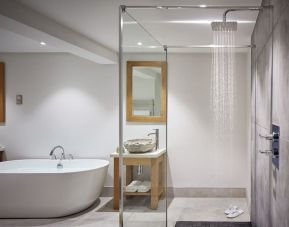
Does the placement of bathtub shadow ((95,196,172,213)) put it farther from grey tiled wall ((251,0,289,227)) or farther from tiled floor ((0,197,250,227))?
grey tiled wall ((251,0,289,227))

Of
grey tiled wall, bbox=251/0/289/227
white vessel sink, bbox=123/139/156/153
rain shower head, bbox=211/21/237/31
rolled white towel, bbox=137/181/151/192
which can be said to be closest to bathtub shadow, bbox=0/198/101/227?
rolled white towel, bbox=137/181/151/192

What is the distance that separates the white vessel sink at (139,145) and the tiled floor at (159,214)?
496 mm

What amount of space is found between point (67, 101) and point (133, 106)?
6.91 feet

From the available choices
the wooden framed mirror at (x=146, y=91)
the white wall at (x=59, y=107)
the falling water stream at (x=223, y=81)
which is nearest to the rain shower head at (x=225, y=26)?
the falling water stream at (x=223, y=81)

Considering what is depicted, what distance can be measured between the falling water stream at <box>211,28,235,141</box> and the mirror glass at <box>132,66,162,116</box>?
841 millimetres

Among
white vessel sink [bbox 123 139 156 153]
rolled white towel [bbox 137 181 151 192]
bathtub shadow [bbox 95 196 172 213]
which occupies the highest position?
white vessel sink [bbox 123 139 156 153]

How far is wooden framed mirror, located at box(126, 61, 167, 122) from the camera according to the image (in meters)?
3.42

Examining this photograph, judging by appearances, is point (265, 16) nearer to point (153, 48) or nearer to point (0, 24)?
point (153, 48)

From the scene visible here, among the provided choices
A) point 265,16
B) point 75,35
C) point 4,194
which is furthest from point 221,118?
point 4,194

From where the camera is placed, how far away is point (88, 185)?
177 inches

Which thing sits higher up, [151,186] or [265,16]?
[265,16]

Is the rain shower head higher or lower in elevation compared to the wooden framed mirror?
higher

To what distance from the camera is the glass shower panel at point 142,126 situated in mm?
2979

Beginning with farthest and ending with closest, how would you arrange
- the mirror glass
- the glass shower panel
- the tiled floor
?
the tiled floor, the mirror glass, the glass shower panel
